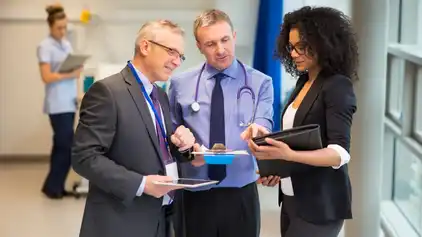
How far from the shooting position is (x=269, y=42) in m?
5.79

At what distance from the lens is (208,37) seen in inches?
96.7

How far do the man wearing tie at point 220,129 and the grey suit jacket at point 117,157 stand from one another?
396 millimetres

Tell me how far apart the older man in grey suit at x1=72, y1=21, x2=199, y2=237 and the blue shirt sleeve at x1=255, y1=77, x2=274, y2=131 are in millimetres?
417

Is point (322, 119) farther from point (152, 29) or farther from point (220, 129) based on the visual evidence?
point (152, 29)

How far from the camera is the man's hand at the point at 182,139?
2.24 metres

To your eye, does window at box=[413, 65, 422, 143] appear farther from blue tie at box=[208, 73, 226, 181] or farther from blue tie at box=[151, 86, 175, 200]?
blue tie at box=[151, 86, 175, 200]

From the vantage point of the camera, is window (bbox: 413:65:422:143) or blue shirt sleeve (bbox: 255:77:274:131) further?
window (bbox: 413:65:422:143)

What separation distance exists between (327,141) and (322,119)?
8 cm

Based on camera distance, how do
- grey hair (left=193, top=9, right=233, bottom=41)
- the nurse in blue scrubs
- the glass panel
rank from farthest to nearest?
the nurse in blue scrubs, the glass panel, grey hair (left=193, top=9, right=233, bottom=41)

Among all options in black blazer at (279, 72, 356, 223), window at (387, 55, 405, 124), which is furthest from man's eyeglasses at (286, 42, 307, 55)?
window at (387, 55, 405, 124)

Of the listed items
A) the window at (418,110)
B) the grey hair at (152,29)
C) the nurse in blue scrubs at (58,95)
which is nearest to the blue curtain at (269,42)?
the window at (418,110)

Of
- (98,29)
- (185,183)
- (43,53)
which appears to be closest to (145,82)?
(185,183)

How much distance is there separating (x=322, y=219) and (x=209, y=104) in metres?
0.66

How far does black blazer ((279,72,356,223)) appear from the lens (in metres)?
2.15
